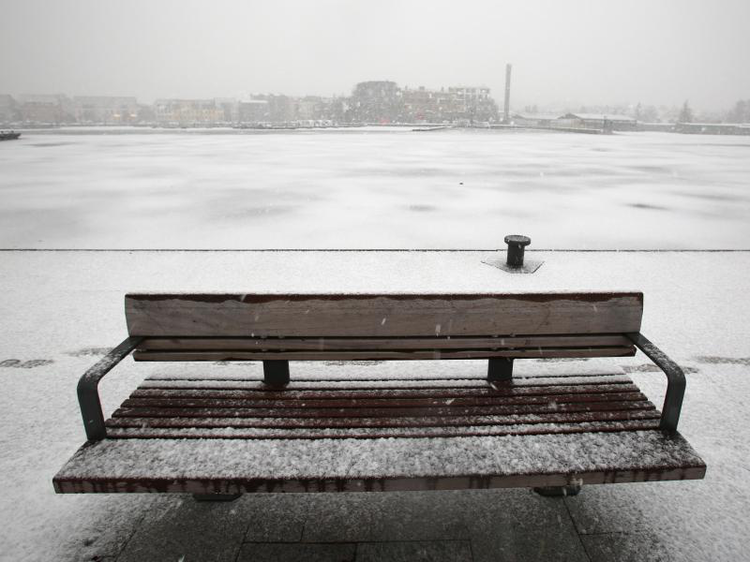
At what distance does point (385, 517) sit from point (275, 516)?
0.55 m

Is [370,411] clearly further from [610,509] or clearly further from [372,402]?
[610,509]

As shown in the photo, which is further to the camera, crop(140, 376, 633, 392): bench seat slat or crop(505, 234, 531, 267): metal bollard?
crop(505, 234, 531, 267): metal bollard

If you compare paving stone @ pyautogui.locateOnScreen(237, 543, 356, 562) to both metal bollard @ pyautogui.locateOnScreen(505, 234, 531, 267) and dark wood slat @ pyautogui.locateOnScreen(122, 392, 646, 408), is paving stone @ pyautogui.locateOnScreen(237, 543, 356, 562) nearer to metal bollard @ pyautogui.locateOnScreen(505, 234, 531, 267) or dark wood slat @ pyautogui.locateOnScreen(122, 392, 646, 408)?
dark wood slat @ pyautogui.locateOnScreen(122, 392, 646, 408)

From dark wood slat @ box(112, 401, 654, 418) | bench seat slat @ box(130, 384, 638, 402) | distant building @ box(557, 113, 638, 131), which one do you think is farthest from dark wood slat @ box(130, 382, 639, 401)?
distant building @ box(557, 113, 638, 131)

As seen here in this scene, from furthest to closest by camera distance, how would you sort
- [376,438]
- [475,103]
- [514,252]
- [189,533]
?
[475,103] → [514,252] → [189,533] → [376,438]

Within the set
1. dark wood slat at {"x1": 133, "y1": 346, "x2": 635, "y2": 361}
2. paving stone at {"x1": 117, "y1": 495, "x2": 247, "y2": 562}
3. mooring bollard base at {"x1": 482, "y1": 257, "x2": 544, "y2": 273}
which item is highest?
dark wood slat at {"x1": 133, "y1": 346, "x2": 635, "y2": 361}

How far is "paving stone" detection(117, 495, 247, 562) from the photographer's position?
229 centimetres

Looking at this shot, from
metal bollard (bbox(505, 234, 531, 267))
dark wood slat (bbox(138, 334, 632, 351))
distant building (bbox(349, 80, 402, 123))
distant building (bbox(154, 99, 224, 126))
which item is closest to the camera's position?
dark wood slat (bbox(138, 334, 632, 351))

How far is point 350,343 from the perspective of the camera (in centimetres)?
258

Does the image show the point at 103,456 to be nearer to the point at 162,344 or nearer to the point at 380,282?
the point at 162,344

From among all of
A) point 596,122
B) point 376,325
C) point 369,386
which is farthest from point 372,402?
point 596,122

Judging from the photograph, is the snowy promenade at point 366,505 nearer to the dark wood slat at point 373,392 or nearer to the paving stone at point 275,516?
the paving stone at point 275,516

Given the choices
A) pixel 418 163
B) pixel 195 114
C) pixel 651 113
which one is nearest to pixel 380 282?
pixel 418 163

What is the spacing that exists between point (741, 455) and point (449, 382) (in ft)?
5.99
